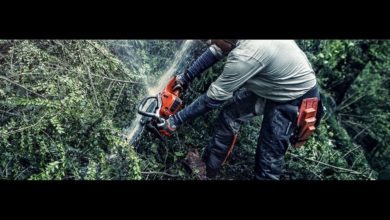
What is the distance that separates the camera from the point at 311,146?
4.35m

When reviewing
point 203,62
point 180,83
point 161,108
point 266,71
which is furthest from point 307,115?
point 161,108

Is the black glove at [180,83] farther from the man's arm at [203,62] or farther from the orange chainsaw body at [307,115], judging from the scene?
the orange chainsaw body at [307,115]

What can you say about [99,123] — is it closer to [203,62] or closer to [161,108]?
[161,108]

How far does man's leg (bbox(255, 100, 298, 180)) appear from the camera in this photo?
11.5ft

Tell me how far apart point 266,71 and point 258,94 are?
33 centimetres

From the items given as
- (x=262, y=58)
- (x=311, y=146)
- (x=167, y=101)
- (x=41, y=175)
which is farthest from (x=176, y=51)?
(x=41, y=175)

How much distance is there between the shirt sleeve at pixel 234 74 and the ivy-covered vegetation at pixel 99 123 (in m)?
0.80

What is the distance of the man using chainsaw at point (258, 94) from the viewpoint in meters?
3.14

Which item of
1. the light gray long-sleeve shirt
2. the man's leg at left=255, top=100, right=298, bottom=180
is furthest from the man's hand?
the man's leg at left=255, top=100, right=298, bottom=180

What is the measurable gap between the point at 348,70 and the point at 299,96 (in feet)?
9.94

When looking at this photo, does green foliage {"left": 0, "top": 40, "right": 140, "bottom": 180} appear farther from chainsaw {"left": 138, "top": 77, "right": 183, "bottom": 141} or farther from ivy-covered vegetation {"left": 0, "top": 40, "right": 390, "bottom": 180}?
chainsaw {"left": 138, "top": 77, "right": 183, "bottom": 141}
